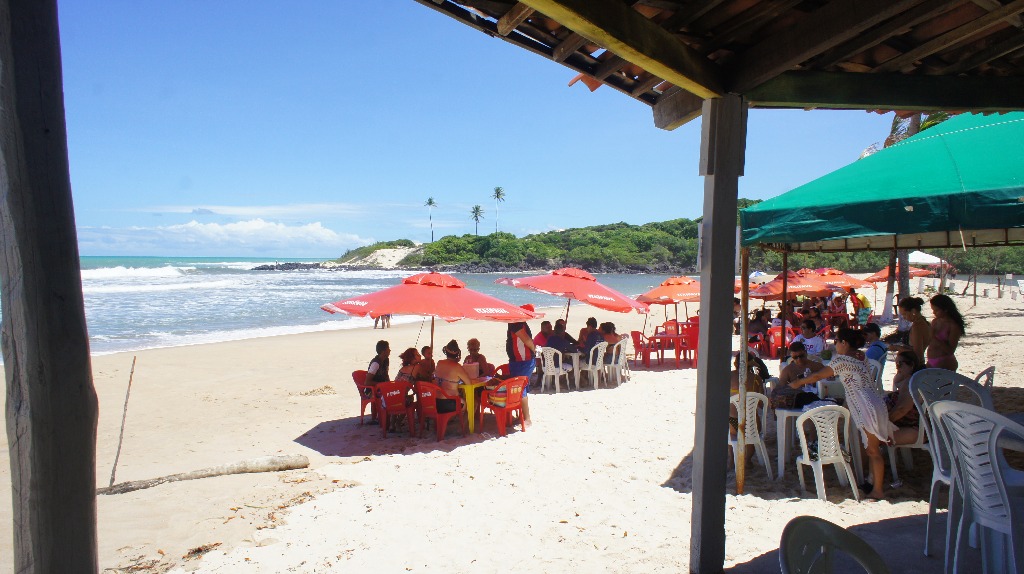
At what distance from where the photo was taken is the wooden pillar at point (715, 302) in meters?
2.55

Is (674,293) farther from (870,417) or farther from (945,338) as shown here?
(870,417)

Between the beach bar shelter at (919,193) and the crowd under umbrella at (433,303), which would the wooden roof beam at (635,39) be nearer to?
the beach bar shelter at (919,193)

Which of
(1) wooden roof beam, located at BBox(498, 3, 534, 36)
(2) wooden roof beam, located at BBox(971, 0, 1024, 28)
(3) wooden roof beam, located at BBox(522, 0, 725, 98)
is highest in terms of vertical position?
(2) wooden roof beam, located at BBox(971, 0, 1024, 28)

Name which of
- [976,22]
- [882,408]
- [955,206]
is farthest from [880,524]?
[976,22]

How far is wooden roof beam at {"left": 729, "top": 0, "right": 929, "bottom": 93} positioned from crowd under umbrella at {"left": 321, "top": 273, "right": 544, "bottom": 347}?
12.8 feet

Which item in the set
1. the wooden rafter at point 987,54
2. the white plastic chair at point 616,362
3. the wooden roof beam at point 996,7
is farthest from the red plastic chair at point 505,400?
the wooden roof beam at point 996,7

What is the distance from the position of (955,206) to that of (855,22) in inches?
58.6

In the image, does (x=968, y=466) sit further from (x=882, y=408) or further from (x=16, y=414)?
(x=16, y=414)

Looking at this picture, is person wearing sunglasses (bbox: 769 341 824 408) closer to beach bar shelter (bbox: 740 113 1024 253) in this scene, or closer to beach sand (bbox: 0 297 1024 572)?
beach sand (bbox: 0 297 1024 572)

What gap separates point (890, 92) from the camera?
2.91 metres

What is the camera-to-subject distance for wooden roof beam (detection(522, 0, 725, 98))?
1.91 metres

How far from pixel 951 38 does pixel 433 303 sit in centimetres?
476

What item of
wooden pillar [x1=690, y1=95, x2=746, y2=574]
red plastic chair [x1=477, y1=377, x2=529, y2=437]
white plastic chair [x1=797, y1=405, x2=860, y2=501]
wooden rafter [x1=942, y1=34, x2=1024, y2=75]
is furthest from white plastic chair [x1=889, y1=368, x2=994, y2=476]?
red plastic chair [x1=477, y1=377, x2=529, y2=437]

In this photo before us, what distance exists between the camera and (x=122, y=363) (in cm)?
1236
